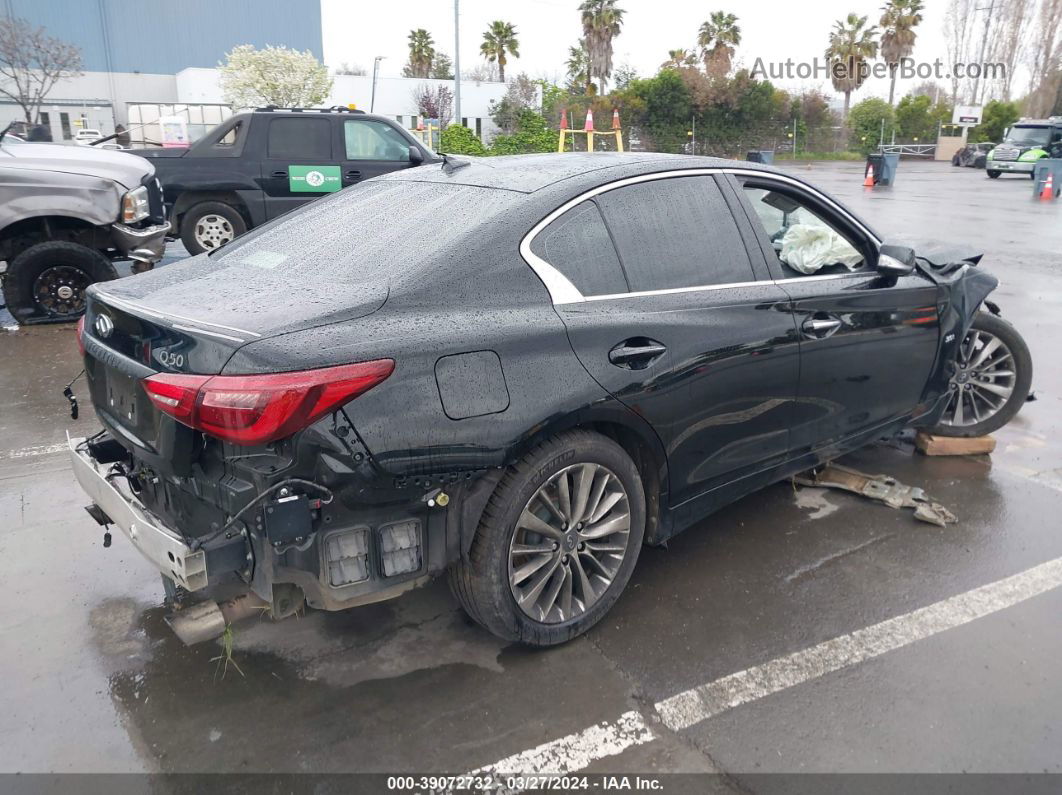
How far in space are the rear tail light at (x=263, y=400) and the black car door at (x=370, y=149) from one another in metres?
8.80

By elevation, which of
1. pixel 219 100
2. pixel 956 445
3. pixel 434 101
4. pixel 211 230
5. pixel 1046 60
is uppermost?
pixel 1046 60

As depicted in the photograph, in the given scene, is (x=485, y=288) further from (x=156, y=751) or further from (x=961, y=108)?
(x=961, y=108)

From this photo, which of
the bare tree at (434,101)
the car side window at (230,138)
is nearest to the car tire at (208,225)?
the car side window at (230,138)

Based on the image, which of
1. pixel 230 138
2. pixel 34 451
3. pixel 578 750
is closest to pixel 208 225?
pixel 230 138

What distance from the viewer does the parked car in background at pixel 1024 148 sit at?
30750mm

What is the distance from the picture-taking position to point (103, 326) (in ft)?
9.57

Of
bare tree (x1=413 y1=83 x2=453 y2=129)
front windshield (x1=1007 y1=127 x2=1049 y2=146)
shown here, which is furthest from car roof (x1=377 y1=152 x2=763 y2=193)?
Result: bare tree (x1=413 y1=83 x2=453 y2=129)

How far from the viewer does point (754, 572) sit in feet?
12.1

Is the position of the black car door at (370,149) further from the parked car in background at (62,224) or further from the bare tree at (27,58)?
the bare tree at (27,58)

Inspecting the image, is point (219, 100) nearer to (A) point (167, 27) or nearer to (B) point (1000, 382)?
(A) point (167, 27)

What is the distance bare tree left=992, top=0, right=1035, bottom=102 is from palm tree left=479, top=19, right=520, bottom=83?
34335 mm

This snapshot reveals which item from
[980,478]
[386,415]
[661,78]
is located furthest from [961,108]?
[386,415]

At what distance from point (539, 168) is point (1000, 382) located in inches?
129

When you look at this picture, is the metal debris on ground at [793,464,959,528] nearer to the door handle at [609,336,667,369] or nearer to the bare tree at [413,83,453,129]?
the door handle at [609,336,667,369]
